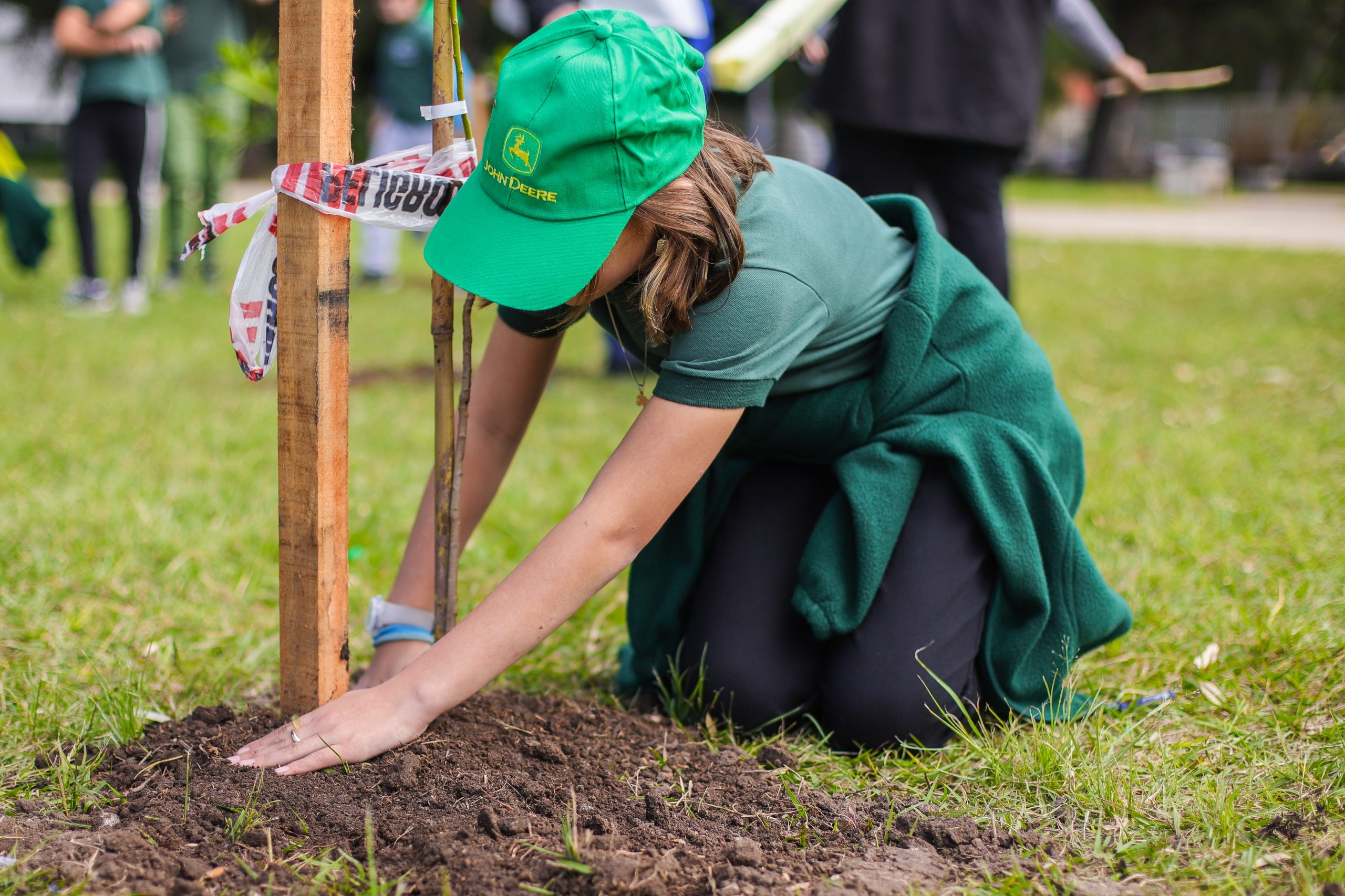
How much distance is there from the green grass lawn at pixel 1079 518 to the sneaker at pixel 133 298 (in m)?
0.62

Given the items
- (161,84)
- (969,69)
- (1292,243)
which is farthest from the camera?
(1292,243)

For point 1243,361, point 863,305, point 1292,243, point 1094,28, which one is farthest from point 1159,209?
point 863,305

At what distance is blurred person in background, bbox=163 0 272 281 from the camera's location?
6.48 metres

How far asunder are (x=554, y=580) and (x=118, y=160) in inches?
226

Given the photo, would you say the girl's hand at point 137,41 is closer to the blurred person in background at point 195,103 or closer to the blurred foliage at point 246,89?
the blurred foliage at point 246,89

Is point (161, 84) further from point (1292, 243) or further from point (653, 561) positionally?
point (1292, 243)

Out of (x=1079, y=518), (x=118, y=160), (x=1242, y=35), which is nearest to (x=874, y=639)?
(x=1079, y=518)

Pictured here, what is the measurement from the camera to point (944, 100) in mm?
3023

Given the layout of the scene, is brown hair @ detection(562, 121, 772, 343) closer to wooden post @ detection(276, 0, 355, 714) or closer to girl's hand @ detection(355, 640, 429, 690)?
wooden post @ detection(276, 0, 355, 714)

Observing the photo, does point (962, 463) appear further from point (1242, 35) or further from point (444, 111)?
point (1242, 35)

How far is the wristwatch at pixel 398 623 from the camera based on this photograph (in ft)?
6.18

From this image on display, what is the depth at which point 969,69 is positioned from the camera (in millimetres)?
3029

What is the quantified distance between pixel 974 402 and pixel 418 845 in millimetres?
1183

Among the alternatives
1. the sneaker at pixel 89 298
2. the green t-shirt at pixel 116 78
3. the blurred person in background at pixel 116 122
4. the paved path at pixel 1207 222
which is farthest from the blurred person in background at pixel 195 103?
the paved path at pixel 1207 222
